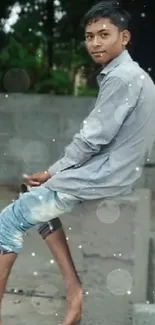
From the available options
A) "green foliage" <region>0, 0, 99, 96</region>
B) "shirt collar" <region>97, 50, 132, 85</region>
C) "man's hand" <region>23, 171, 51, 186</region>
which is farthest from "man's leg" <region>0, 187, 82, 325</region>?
"green foliage" <region>0, 0, 99, 96</region>

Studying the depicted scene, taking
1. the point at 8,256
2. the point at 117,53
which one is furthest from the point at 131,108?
the point at 8,256

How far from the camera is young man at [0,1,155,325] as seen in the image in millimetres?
3182

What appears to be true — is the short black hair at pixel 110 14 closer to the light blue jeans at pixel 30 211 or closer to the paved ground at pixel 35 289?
the light blue jeans at pixel 30 211

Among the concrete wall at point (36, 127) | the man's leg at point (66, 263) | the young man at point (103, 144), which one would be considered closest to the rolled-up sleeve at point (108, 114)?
the young man at point (103, 144)

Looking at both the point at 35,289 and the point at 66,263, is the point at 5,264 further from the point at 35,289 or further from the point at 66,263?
the point at 35,289

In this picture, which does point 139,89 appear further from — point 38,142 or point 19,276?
point 38,142

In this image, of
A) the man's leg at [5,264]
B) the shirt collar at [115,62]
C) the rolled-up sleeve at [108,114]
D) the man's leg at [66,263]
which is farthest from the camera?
the man's leg at [66,263]

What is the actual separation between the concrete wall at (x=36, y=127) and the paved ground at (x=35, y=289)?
1.92 m

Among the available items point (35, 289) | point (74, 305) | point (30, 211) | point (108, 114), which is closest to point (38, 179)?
point (30, 211)

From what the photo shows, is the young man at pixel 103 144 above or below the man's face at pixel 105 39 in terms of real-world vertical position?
below

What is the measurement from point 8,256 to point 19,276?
3.89ft

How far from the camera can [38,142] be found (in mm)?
7316

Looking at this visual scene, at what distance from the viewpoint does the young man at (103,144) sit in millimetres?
3182

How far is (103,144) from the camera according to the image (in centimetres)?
321
